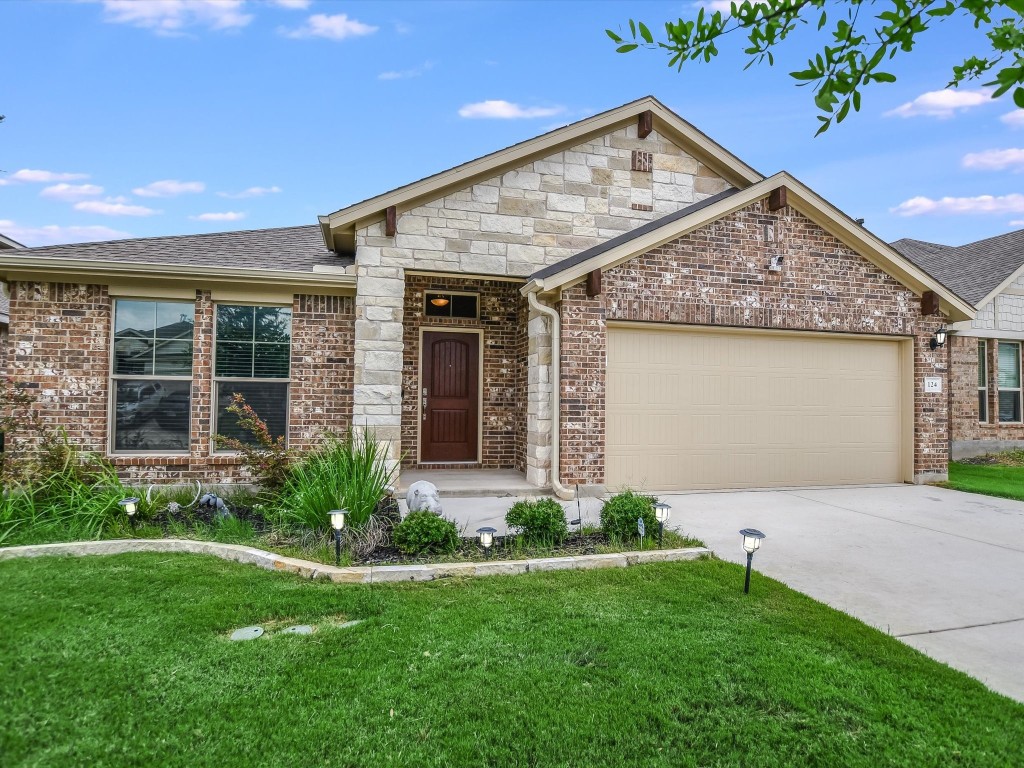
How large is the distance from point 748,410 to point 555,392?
10.0 ft

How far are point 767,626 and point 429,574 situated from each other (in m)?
2.38

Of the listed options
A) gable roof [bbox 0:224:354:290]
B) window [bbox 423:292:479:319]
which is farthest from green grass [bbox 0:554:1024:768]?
window [bbox 423:292:479:319]

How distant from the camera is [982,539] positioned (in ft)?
18.8

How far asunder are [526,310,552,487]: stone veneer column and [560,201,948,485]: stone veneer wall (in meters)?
0.30

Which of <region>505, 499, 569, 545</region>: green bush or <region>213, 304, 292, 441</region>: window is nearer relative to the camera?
<region>505, 499, 569, 545</region>: green bush

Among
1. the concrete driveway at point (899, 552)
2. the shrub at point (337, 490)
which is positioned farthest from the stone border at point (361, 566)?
the concrete driveway at point (899, 552)

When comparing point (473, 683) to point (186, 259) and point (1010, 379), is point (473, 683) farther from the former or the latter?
point (1010, 379)

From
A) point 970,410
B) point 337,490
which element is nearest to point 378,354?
point 337,490

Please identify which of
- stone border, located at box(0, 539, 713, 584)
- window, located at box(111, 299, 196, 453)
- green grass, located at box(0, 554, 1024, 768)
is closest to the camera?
green grass, located at box(0, 554, 1024, 768)

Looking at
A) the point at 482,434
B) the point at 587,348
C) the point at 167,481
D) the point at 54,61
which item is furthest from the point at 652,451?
the point at 54,61

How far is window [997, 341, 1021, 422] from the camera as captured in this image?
41.8 ft

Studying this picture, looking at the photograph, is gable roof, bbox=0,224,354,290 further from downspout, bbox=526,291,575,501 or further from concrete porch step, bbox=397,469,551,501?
concrete porch step, bbox=397,469,551,501

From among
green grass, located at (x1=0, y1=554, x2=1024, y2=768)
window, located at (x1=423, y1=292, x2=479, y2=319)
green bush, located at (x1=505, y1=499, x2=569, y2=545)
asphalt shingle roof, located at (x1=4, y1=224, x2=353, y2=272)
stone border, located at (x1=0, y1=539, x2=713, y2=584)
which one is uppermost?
asphalt shingle roof, located at (x1=4, y1=224, x2=353, y2=272)

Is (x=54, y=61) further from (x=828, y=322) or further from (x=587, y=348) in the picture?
(x=828, y=322)
